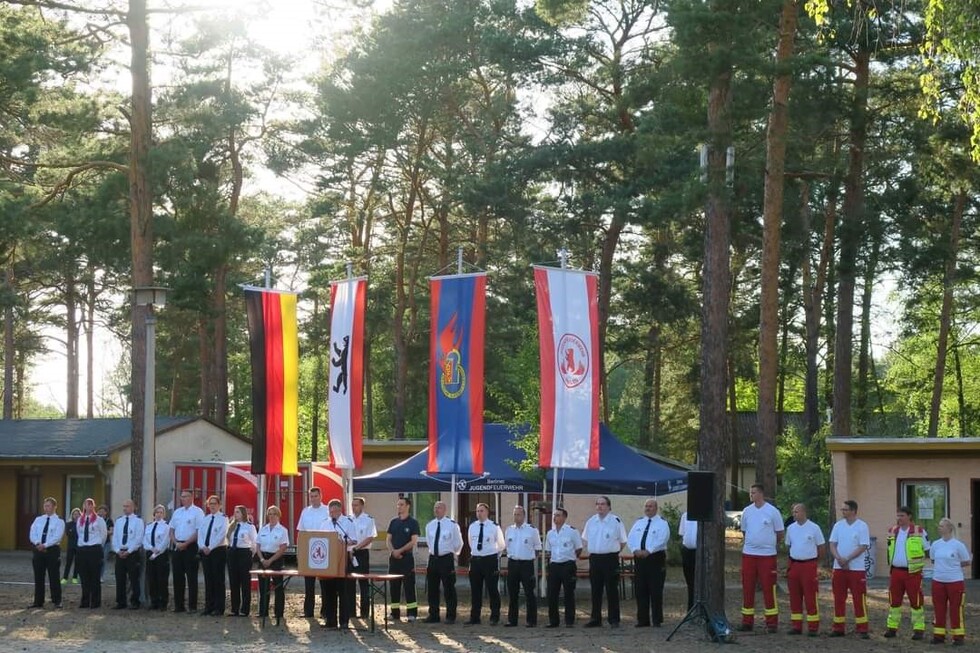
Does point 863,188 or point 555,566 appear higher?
point 863,188

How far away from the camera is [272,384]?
63.5ft

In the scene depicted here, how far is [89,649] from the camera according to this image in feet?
48.1

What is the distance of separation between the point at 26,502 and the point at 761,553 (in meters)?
22.5

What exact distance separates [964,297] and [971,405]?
28.7 feet

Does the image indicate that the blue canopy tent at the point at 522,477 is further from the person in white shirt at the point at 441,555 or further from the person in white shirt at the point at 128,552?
the person in white shirt at the point at 128,552

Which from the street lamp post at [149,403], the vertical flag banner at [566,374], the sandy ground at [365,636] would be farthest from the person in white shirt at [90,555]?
the vertical flag banner at [566,374]

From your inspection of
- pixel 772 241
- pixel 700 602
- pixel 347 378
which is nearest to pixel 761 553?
Result: pixel 700 602

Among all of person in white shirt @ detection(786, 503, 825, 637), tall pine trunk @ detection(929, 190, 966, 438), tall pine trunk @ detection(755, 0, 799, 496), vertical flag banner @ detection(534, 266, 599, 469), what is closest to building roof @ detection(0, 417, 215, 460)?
tall pine trunk @ detection(755, 0, 799, 496)

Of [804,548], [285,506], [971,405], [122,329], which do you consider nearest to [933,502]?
[804,548]

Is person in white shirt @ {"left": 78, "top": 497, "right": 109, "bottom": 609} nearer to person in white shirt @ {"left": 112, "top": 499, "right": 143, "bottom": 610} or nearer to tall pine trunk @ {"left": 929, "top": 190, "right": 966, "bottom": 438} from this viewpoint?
person in white shirt @ {"left": 112, "top": 499, "right": 143, "bottom": 610}

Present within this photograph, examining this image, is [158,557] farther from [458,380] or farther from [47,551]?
[458,380]

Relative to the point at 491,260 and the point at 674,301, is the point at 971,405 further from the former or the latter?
the point at 491,260

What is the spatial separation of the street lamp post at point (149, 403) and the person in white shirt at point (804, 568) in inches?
359

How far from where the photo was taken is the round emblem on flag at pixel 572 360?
17.5 metres
